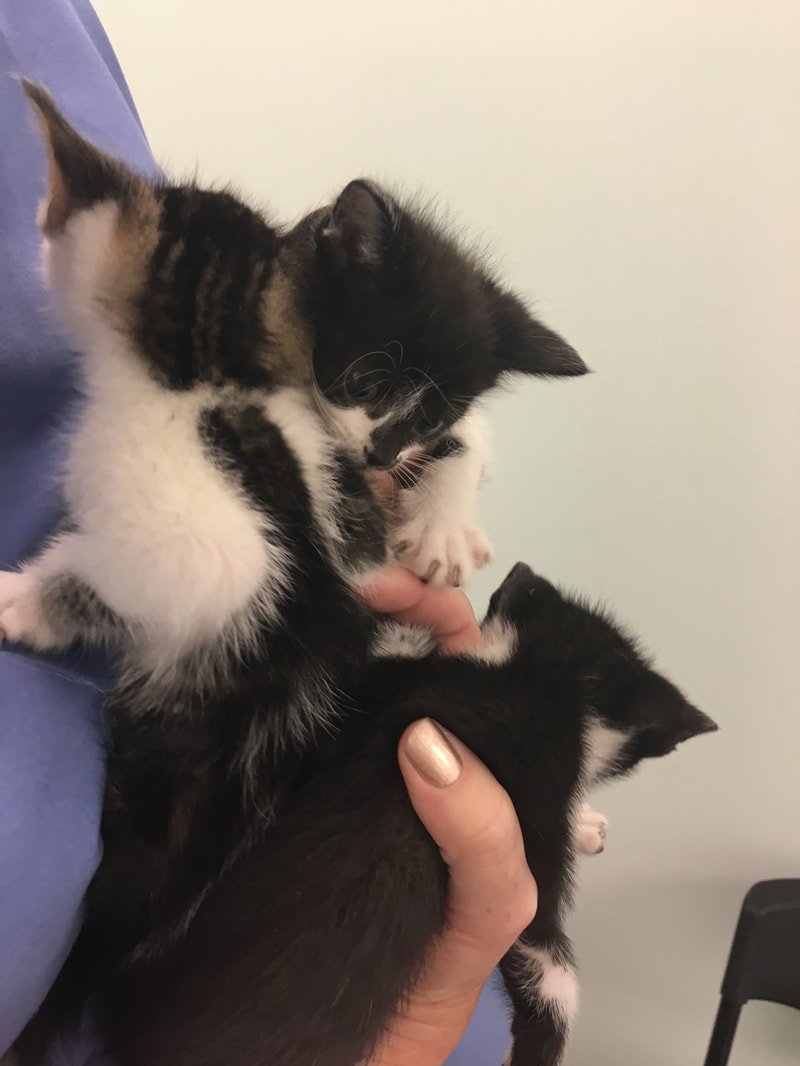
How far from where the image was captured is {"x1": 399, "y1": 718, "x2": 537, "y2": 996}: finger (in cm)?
60

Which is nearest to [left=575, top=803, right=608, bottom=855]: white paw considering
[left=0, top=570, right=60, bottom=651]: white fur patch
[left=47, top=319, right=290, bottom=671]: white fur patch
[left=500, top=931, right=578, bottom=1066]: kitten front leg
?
[left=500, top=931, right=578, bottom=1066]: kitten front leg

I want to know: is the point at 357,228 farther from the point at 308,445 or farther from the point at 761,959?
the point at 761,959

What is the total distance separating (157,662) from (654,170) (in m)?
1.16

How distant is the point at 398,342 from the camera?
704 mm

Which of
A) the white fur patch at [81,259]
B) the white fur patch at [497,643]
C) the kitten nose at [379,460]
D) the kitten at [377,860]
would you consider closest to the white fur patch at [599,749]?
the kitten at [377,860]

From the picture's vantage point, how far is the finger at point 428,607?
28.8 inches

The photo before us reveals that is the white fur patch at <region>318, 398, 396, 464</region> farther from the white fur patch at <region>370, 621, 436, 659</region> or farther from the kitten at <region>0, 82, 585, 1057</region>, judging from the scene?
the white fur patch at <region>370, 621, 436, 659</region>

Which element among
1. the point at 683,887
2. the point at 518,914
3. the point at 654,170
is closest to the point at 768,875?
the point at 683,887

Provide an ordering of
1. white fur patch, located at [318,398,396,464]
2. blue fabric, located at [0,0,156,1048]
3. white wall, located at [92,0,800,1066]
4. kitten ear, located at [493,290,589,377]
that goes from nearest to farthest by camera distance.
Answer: blue fabric, located at [0,0,156,1048] < white fur patch, located at [318,398,396,464] < kitten ear, located at [493,290,589,377] < white wall, located at [92,0,800,1066]

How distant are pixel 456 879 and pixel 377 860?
9 centimetres

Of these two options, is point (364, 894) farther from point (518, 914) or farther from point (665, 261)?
point (665, 261)

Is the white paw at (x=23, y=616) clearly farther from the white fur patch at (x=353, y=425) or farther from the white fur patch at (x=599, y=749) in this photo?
the white fur patch at (x=599, y=749)

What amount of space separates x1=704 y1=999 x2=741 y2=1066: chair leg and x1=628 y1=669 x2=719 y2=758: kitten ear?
0.85 m

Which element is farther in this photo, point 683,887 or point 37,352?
point 683,887
